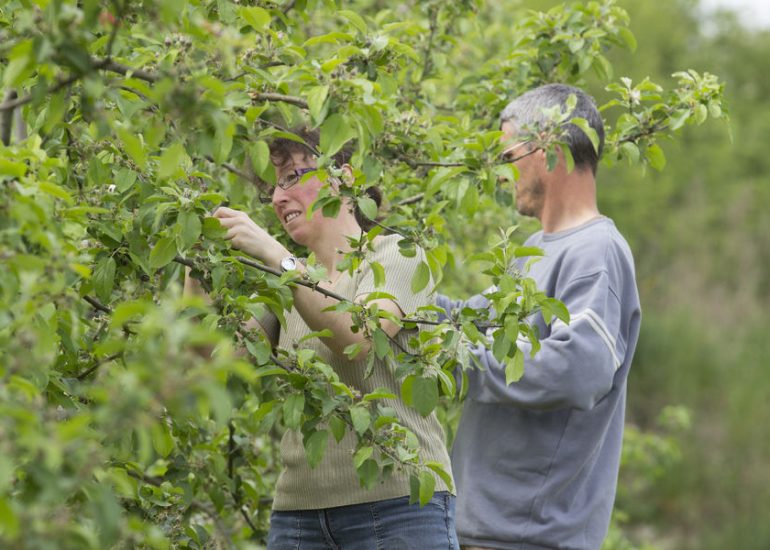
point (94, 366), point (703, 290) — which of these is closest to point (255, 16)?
point (94, 366)

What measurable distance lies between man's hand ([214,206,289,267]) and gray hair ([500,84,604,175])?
109cm

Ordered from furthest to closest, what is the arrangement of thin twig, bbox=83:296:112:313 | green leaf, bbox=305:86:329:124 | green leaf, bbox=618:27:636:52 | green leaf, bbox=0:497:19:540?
1. green leaf, bbox=618:27:636:52
2. thin twig, bbox=83:296:112:313
3. green leaf, bbox=305:86:329:124
4. green leaf, bbox=0:497:19:540

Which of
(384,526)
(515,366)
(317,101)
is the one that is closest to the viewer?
(317,101)

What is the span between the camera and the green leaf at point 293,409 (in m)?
2.76

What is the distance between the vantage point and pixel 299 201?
10.9ft

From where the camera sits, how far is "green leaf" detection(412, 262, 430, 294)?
2949 millimetres

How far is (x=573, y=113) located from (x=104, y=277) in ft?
5.49

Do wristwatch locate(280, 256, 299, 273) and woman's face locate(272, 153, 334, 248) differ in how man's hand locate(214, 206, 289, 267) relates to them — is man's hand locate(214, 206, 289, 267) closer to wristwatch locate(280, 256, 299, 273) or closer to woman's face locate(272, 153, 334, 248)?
wristwatch locate(280, 256, 299, 273)

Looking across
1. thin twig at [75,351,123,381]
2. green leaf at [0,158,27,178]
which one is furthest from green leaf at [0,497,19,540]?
thin twig at [75,351,123,381]

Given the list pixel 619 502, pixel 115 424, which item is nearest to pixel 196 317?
pixel 115 424

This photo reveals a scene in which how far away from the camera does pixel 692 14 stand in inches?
1407

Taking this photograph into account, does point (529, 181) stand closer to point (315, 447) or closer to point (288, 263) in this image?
point (288, 263)

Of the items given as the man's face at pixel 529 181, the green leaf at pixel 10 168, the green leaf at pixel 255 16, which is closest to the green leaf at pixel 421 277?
the green leaf at pixel 255 16

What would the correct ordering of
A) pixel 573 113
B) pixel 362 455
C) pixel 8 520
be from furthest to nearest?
pixel 573 113 < pixel 362 455 < pixel 8 520
